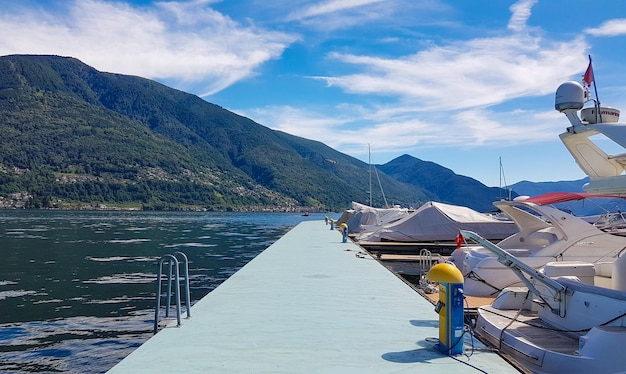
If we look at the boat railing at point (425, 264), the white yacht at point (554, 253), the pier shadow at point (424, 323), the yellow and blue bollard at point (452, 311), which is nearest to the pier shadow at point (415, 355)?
the yellow and blue bollard at point (452, 311)

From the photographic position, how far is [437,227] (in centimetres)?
2881

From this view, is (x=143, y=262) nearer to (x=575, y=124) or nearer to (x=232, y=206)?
(x=575, y=124)

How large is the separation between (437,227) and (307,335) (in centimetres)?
2304

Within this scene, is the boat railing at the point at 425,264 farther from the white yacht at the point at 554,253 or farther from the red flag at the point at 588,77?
the red flag at the point at 588,77

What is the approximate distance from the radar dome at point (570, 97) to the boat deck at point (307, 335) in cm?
482

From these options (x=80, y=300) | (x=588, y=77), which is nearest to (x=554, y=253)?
(x=588, y=77)

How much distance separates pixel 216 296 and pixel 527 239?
1121 cm

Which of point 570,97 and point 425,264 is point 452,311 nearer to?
point 570,97

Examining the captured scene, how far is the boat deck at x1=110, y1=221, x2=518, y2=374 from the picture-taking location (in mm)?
5621

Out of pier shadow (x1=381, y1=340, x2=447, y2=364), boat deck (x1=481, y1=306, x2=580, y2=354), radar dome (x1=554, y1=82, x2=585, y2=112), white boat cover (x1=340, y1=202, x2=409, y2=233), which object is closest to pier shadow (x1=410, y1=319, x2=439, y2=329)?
pier shadow (x1=381, y1=340, x2=447, y2=364)

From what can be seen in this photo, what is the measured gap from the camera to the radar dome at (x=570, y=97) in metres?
9.83

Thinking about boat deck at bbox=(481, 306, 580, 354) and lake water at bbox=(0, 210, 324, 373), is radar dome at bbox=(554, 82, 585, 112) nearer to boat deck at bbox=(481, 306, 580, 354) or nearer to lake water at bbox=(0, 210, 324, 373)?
boat deck at bbox=(481, 306, 580, 354)

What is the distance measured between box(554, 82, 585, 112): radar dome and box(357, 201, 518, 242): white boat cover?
19083 millimetres

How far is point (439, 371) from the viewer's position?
5.41 metres
